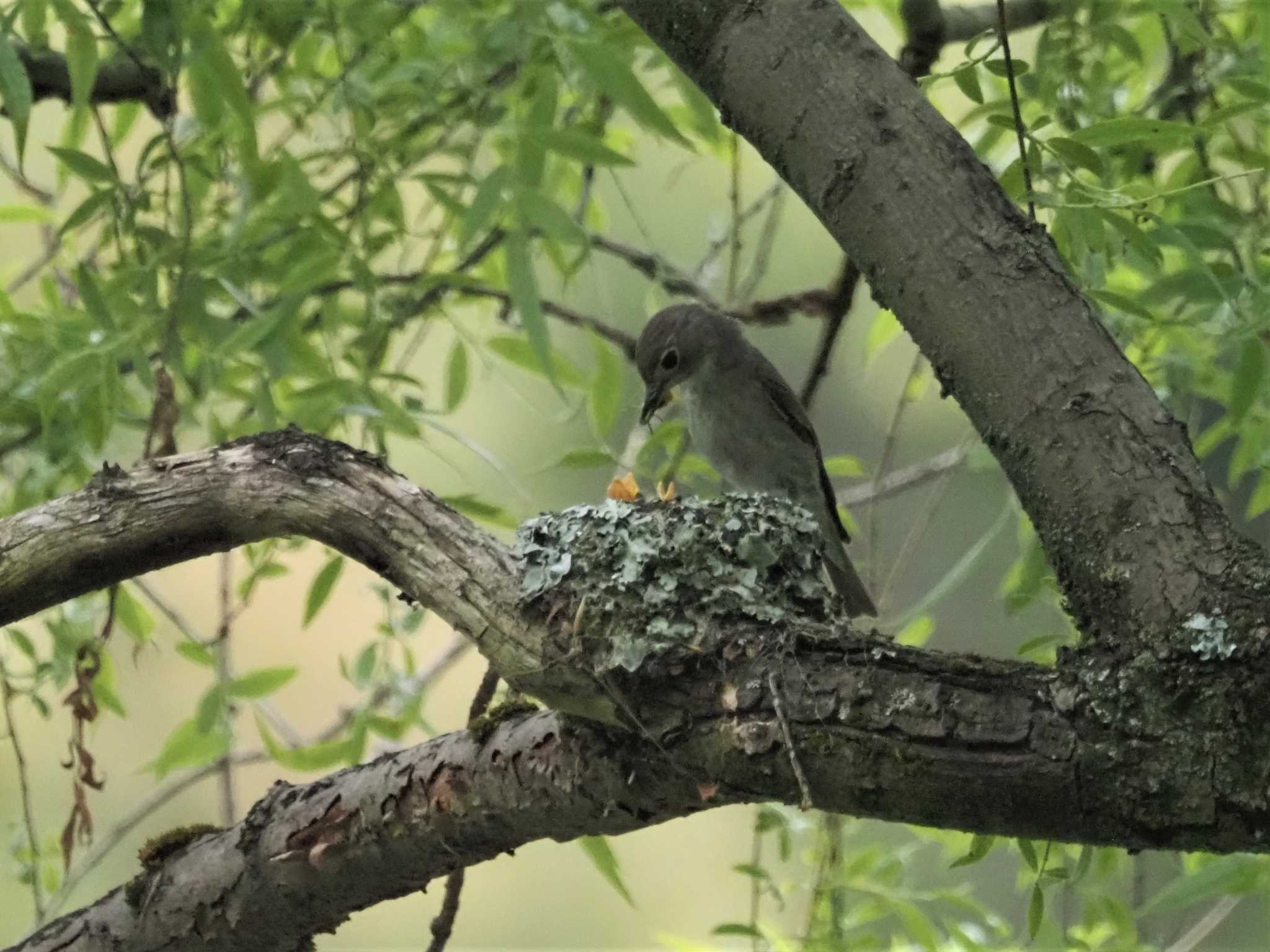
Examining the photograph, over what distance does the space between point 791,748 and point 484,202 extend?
86 cm

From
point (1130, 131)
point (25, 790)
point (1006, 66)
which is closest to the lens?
point (1006, 66)

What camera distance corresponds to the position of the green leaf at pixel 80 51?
150cm

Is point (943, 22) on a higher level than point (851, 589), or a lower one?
higher

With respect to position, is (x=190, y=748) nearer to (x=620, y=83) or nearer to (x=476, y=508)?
(x=476, y=508)

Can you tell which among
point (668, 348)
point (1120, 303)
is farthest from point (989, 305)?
point (668, 348)

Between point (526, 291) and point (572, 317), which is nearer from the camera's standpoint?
point (526, 291)

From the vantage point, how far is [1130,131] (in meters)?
1.32

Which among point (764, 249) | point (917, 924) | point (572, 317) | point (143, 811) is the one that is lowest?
point (917, 924)

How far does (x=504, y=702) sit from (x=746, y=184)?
2.42 meters

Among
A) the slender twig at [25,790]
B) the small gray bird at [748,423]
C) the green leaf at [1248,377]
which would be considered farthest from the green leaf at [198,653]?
the green leaf at [1248,377]

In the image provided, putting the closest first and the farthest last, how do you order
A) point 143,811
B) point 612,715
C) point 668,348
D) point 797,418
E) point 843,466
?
point 612,715, point 843,466, point 668,348, point 797,418, point 143,811

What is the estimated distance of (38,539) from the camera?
4.15 feet

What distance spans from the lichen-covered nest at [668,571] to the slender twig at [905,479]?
0.92m

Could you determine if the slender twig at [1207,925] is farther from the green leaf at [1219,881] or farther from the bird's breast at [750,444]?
the bird's breast at [750,444]
